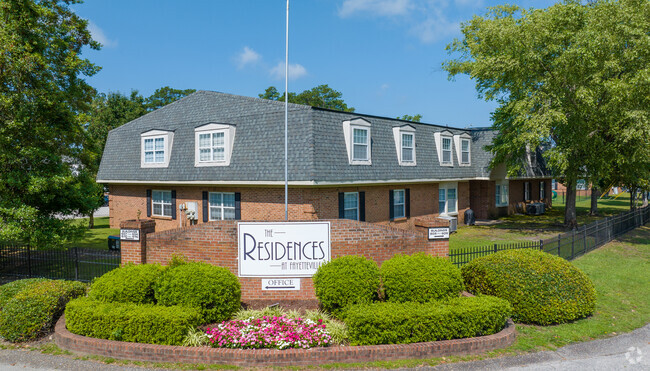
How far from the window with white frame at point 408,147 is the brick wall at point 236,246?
10.2m

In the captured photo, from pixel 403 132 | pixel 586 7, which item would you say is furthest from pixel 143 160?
pixel 586 7

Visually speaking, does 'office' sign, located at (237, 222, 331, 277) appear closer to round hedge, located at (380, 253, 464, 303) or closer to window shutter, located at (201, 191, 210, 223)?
round hedge, located at (380, 253, 464, 303)

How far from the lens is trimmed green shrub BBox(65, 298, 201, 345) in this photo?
24.5ft

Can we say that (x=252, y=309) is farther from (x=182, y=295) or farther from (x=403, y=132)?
(x=403, y=132)

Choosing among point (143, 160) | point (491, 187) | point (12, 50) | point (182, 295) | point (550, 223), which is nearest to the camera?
point (182, 295)

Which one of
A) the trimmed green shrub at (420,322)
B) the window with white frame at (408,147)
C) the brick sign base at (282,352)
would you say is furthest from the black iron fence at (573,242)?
the window with white frame at (408,147)

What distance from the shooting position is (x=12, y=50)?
1131cm

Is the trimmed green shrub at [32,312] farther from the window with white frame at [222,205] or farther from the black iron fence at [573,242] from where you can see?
the black iron fence at [573,242]

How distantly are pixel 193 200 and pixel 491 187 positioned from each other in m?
19.5

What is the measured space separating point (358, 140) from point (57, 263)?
38.7 feet

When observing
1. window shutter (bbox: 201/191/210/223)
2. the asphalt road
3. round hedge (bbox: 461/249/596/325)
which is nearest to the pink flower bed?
the asphalt road

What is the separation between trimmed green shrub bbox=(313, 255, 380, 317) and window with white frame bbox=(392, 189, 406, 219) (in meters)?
11.1

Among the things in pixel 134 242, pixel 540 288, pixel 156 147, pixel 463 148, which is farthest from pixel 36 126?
pixel 463 148

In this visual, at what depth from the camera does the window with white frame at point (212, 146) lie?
1830 centimetres
